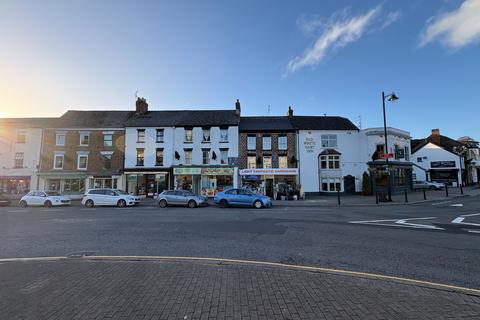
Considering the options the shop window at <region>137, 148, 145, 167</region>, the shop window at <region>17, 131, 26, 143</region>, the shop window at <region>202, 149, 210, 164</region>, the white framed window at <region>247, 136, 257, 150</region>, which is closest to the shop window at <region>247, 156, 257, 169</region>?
the white framed window at <region>247, 136, 257, 150</region>

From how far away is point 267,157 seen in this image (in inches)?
1167

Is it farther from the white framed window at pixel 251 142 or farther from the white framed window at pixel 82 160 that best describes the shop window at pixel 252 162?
the white framed window at pixel 82 160

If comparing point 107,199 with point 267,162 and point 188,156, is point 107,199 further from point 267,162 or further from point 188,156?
point 267,162

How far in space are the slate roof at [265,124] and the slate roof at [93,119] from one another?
48.1 feet

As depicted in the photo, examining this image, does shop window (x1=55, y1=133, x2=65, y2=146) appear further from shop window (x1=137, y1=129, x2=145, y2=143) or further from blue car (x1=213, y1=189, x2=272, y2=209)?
blue car (x1=213, y1=189, x2=272, y2=209)

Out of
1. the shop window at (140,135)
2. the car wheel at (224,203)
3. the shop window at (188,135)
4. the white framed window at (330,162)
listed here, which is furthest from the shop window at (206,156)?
the white framed window at (330,162)

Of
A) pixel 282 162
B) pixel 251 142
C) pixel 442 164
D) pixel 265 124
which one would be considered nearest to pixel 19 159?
pixel 251 142

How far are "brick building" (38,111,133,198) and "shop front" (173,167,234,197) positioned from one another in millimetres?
6813

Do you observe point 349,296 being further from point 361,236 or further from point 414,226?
point 414,226

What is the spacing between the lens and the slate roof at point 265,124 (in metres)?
30.1

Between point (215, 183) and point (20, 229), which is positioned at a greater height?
point (215, 183)

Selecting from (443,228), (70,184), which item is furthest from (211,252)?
(70,184)

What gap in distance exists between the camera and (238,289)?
162 inches

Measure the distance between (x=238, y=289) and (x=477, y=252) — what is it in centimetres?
644
